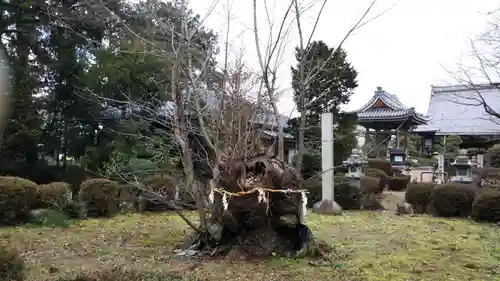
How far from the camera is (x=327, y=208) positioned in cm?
1028

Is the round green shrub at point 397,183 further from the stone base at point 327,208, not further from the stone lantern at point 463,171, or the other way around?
the stone base at point 327,208

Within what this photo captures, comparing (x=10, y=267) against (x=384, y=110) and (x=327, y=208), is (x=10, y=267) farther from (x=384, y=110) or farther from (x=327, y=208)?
(x=384, y=110)

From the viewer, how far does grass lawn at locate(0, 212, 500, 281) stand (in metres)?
4.91

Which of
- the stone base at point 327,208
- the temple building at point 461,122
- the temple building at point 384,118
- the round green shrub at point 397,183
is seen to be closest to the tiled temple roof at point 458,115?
the temple building at point 461,122

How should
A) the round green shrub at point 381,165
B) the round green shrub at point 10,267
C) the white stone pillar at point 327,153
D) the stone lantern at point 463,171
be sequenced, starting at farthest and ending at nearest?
the round green shrub at point 381,165, the stone lantern at point 463,171, the white stone pillar at point 327,153, the round green shrub at point 10,267

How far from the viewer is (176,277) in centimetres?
453

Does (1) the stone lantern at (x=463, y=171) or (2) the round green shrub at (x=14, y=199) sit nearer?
(2) the round green shrub at (x=14, y=199)

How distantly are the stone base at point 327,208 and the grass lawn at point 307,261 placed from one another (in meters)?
0.82

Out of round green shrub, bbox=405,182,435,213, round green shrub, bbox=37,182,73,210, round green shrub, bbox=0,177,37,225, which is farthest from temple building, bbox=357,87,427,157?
round green shrub, bbox=0,177,37,225

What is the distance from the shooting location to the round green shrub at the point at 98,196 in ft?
31.7

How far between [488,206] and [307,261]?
5.66 m

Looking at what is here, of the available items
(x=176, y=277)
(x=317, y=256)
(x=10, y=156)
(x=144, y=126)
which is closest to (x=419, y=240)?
(x=317, y=256)

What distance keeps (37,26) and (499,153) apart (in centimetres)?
1759

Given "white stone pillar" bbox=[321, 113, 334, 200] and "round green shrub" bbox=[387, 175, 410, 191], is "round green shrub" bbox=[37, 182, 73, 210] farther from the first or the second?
"round green shrub" bbox=[387, 175, 410, 191]
